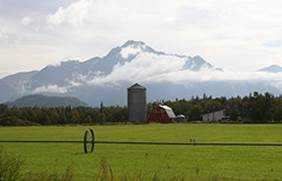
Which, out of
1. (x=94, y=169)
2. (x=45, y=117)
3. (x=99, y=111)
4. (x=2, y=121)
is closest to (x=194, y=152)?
(x=94, y=169)

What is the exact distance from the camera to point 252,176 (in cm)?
2050

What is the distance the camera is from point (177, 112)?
16988cm

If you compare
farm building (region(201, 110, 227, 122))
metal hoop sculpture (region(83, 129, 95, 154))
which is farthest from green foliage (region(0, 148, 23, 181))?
farm building (region(201, 110, 227, 122))

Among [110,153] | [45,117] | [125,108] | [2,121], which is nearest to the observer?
[110,153]

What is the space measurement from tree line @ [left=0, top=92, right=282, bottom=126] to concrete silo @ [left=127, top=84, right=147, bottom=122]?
8.86ft

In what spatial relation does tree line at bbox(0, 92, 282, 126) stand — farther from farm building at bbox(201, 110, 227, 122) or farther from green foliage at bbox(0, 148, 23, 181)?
green foliage at bbox(0, 148, 23, 181)

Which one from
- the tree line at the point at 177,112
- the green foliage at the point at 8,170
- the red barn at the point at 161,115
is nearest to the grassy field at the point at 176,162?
the green foliage at the point at 8,170

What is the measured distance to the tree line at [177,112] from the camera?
4953 inches

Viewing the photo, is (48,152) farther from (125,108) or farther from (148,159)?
(125,108)

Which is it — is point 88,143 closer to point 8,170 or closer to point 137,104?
point 8,170

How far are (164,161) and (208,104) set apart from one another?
479ft

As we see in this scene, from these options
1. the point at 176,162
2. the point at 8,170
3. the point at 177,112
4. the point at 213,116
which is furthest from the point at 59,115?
the point at 8,170

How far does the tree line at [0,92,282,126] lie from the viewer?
126 metres

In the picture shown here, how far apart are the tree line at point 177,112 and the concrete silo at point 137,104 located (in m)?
2.70
